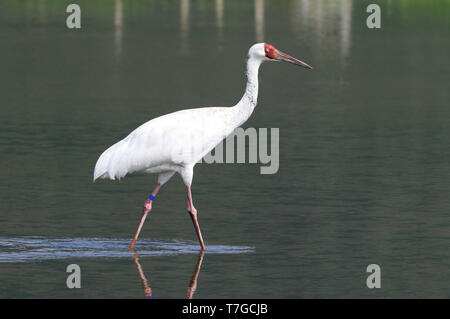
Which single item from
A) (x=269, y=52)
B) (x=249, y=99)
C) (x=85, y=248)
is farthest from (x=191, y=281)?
(x=269, y=52)

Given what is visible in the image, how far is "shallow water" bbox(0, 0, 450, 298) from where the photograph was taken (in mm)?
12742

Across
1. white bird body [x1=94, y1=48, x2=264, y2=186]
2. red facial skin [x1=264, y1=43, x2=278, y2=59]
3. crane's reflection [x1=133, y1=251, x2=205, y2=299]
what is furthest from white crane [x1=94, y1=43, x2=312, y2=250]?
red facial skin [x1=264, y1=43, x2=278, y2=59]

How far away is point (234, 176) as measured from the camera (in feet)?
59.8

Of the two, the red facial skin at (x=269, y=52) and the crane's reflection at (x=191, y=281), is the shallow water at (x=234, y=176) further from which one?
the red facial skin at (x=269, y=52)

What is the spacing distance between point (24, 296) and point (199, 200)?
497 centimetres

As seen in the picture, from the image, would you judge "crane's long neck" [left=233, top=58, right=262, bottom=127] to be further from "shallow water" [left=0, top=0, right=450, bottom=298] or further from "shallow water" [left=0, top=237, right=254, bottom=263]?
"shallow water" [left=0, top=237, right=254, bottom=263]

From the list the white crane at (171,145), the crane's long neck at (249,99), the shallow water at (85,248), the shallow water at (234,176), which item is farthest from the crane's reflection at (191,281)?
the crane's long neck at (249,99)

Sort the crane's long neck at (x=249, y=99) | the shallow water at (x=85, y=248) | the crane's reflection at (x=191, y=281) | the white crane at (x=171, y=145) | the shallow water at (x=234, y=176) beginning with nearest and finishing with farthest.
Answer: the crane's reflection at (x=191, y=281) < the shallow water at (x=234, y=176) < the shallow water at (x=85, y=248) < the white crane at (x=171, y=145) < the crane's long neck at (x=249, y=99)

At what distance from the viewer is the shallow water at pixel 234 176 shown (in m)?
12.7

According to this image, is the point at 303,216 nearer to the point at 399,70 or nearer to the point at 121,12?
the point at 399,70

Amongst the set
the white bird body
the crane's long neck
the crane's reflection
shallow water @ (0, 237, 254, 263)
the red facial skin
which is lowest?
the crane's reflection

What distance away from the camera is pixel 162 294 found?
38.8 feet
